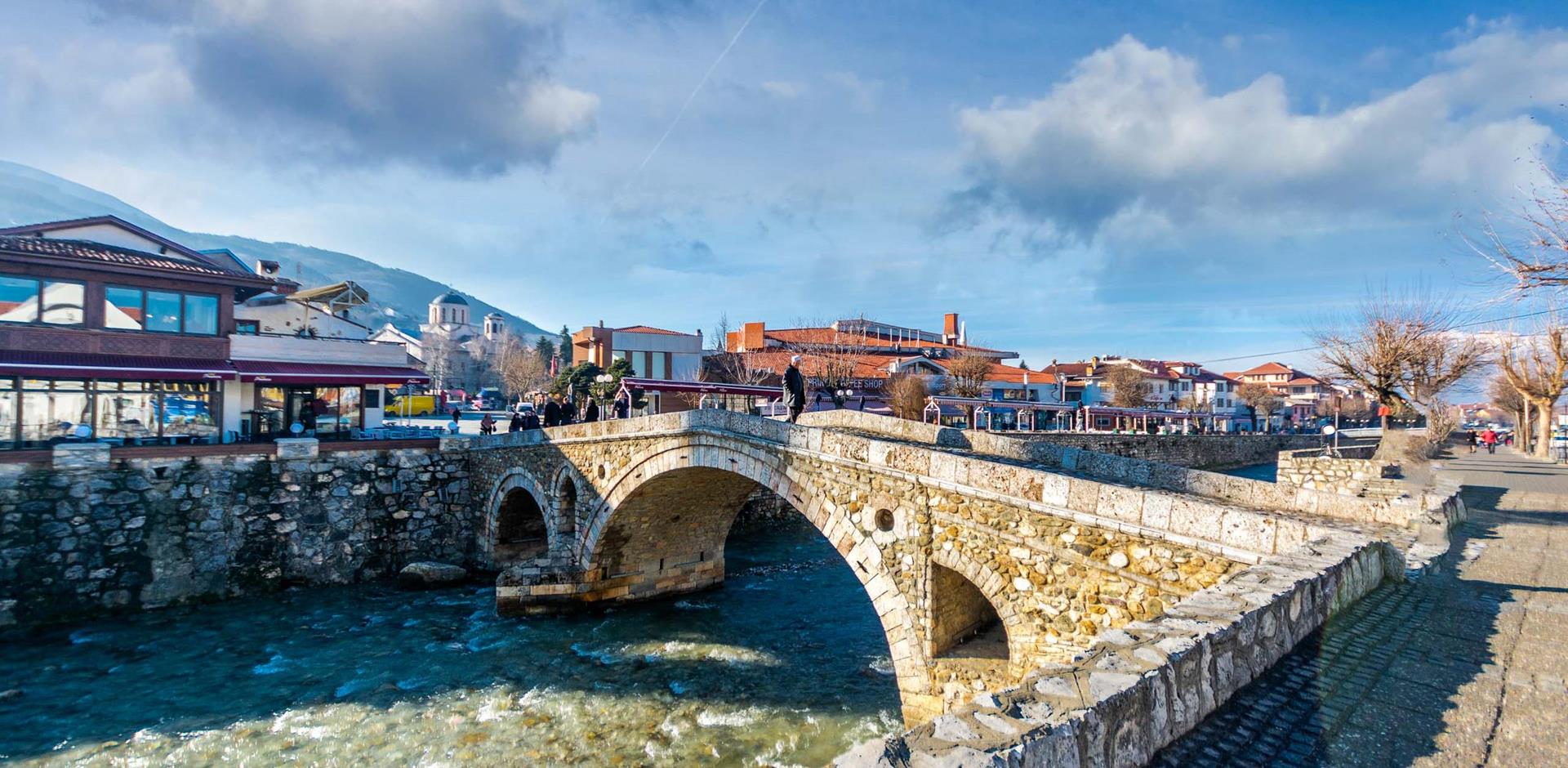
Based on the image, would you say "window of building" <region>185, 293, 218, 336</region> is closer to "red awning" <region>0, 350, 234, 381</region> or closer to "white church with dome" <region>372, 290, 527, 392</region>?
"red awning" <region>0, 350, 234, 381</region>

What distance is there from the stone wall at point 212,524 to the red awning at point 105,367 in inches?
72.9

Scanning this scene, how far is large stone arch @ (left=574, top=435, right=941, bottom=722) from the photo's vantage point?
8500mm

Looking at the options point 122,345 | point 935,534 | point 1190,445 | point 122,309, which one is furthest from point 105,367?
point 1190,445

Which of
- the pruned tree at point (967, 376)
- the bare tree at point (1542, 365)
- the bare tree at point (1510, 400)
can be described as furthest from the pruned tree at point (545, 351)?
the bare tree at point (1510, 400)

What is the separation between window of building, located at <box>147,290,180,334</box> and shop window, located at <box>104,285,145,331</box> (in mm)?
186

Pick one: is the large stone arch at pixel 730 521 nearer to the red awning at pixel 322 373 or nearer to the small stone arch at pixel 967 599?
the small stone arch at pixel 967 599

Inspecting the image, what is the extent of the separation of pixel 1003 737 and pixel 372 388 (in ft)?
88.0

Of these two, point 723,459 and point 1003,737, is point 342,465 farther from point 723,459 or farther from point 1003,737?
point 1003,737

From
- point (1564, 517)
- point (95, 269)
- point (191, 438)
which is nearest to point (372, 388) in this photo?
point (191, 438)

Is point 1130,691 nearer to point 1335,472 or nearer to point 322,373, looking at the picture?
point 1335,472

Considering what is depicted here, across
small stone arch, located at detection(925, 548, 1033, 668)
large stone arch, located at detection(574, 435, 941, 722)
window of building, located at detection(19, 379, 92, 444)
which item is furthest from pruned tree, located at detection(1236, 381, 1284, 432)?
window of building, located at detection(19, 379, 92, 444)

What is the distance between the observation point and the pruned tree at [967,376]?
127ft

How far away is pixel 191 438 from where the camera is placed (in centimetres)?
1762

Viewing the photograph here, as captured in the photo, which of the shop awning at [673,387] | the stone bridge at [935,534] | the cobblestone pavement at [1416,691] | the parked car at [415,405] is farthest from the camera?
the parked car at [415,405]
